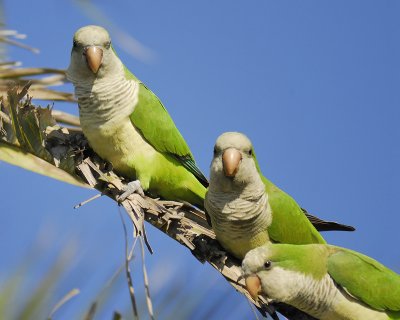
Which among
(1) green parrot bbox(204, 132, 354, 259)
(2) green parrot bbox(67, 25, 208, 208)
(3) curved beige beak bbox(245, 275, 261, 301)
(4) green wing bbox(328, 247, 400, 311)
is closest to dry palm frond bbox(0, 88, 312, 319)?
(3) curved beige beak bbox(245, 275, 261, 301)

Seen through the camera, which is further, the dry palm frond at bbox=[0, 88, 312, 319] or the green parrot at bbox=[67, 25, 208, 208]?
the green parrot at bbox=[67, 25, 208, 208]

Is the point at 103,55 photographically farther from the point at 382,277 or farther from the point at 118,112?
the point at 382,277

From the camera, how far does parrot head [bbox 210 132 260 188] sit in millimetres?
3781

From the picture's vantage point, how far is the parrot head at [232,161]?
3781 millimetres

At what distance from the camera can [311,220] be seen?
14.7ft

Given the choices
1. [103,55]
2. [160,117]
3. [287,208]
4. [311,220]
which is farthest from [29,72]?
[311,220]

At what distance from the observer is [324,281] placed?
380cm

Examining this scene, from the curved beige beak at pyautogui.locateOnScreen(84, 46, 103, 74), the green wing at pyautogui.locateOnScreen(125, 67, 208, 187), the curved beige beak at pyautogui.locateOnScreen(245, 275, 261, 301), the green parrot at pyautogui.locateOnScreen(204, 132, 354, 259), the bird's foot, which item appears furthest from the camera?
the green wing at pyautogui.locateOnScreen(125, 67, 208, 187)

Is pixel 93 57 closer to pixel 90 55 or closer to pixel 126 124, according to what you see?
pixel 90 55

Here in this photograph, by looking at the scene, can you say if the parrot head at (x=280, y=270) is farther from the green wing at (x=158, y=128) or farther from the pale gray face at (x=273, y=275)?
the green wing at (x=158, y=128)

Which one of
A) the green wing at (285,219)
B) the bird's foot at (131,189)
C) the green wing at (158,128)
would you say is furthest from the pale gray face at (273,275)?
the green wing at (158,128)

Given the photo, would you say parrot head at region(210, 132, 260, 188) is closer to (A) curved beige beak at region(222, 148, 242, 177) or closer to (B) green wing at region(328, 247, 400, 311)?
(A) curved beige beak at region(222, 148, 242, 177)

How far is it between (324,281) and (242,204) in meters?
0.67

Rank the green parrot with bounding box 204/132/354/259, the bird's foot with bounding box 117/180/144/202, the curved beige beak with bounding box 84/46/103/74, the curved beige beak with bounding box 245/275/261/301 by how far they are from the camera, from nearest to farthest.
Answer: the curved beige beak with bounding box 245/275/261/301
the bird's foot with bounding box 117/180/144/202
the green parrot with bounding box 204/132/354/259
the curved beige beak with bounding box 84/46/103/74
